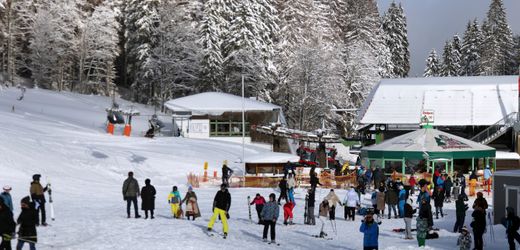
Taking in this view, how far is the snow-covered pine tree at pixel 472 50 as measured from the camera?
311 ft

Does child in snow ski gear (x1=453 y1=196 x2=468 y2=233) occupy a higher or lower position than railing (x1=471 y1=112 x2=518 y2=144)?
lower

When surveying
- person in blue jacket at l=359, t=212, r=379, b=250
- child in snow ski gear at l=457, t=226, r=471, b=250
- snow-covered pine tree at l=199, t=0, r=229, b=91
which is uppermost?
snow-covered pine tree at l=199, t=0, r=229, b=91

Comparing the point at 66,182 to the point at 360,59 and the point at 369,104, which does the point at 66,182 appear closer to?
the point at 369,104

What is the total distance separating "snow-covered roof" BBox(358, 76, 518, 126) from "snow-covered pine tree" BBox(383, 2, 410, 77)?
41402 mm

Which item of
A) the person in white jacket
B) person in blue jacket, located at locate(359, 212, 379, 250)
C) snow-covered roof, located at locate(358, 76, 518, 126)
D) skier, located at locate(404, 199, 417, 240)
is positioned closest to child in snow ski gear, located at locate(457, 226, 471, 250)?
skier, located at locate(404, 199, 417, 240)

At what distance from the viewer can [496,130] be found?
48500 millimetres

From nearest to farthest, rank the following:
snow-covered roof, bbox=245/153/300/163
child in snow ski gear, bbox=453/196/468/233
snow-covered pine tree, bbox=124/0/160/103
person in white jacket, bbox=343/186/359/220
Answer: child in snow ski gear, bbox=453/196/468/233
person in white jacket, bbox=343/186/359/220
snow-covered roof, bbox=245/153/300/163
snow-covered pine tree, bbox=124/0/160/103

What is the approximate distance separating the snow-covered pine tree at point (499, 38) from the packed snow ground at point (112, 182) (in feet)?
168

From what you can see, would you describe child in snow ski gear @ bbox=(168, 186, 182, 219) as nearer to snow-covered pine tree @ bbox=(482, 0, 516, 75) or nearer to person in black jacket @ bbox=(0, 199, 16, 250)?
person in black jacket @ bbox=(0, 199, 16, 250)

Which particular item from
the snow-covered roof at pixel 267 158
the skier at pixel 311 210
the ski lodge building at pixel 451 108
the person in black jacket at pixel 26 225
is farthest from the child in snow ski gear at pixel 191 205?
the ski lodge building at pixel 451 108

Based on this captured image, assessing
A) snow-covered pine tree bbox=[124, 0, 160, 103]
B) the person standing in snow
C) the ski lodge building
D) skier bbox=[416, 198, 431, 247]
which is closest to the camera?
skier bbox=[416, 198, 431, 247]

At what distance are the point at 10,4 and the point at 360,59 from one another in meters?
35.9

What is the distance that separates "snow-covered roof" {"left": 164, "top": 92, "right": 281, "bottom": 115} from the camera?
54.8 meters

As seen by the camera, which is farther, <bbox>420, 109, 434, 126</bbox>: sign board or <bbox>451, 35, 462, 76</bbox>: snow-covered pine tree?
<bbox>451, 35, 462, 76</bbox>: snow-covered pine tree
